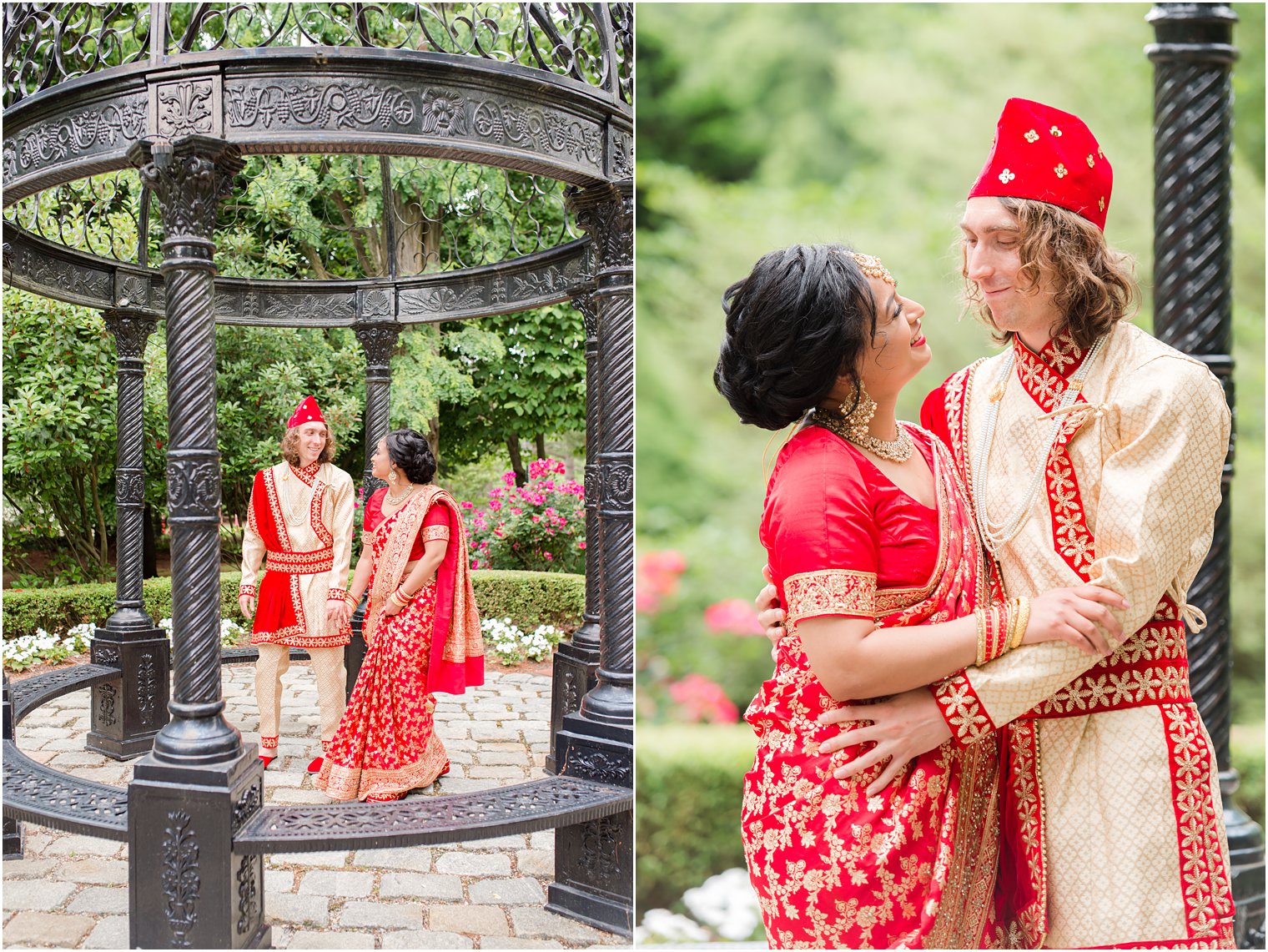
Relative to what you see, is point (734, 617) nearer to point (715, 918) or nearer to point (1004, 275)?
point (715, 918)

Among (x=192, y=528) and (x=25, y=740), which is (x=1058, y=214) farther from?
(x=25, y=740)

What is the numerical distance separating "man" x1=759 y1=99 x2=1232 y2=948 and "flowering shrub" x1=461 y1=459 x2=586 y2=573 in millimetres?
9243

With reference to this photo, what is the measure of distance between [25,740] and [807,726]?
5550mm

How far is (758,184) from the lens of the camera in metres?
5.21

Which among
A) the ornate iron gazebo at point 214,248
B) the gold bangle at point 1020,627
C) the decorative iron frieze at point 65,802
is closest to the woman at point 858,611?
the gold bangle at point 1020,627

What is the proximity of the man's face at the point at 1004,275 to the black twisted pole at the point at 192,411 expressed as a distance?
2.37 m

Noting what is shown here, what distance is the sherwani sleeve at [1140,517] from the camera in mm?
1560

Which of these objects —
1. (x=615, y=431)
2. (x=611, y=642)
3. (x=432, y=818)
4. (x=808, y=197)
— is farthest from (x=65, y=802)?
(x=808, y=197)

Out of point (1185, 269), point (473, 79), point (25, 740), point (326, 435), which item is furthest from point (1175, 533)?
point (25, 740)

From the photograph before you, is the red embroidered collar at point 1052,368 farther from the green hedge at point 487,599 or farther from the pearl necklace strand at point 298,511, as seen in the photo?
the green hedge at point 487,599

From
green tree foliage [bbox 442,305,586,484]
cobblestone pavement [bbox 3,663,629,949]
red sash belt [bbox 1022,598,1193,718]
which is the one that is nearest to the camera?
red sash belt [bbox 1022,598,1193,718]

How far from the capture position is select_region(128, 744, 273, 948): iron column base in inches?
118

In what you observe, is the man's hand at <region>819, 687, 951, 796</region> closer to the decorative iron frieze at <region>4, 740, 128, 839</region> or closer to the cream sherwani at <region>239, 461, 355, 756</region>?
the decorative iron frieze at <region>4, 740, 128, 839</region>

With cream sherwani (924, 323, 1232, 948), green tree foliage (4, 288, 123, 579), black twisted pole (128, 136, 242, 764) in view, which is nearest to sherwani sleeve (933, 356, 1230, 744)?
cream sherwani (924, 323, 1232, 948)
